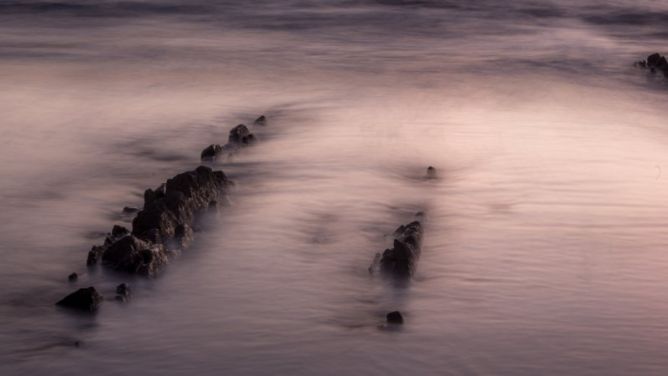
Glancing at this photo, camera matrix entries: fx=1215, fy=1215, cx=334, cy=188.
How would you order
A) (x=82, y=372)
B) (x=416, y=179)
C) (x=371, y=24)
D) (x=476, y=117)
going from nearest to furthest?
(x=82, y=372) < (x=416, y=179) < (x=476, y=117) < (x=371, y=24)

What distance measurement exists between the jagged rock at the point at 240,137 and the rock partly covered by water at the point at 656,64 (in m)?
5.11

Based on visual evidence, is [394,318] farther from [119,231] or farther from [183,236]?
[119,231]

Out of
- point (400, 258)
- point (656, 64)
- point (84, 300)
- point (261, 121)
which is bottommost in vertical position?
point (84, 300)

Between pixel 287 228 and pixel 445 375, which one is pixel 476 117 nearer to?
pixel 287 228

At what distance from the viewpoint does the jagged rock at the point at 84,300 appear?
4.27 meters

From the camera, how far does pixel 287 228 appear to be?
545cm

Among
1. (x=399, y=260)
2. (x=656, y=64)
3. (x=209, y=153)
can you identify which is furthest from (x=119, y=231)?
(x=656, y=64)

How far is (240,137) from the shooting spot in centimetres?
742

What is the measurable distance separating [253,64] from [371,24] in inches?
133

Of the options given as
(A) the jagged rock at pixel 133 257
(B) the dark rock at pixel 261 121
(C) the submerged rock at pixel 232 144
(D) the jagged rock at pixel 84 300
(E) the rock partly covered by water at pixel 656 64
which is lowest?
(D) the jagged rock at pixel 84 300

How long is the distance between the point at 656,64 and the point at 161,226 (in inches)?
300

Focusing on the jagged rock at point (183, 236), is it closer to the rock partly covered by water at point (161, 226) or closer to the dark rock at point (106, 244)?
the rock partly covered by water at point (161, 226)

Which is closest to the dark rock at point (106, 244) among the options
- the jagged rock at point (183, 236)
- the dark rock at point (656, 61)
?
the jagged rock at point (183, 236)

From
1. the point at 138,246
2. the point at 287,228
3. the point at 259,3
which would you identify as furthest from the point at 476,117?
the point at 259,3
